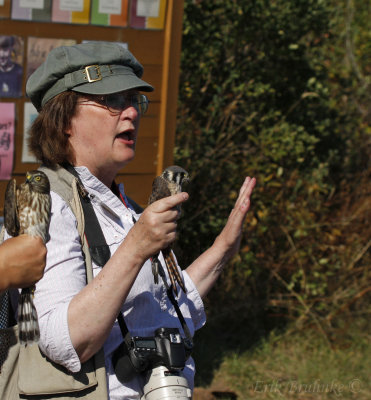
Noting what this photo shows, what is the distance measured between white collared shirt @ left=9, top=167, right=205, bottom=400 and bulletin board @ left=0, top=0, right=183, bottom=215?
1.25 meters

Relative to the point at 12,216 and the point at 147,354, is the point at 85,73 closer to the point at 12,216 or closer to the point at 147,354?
the point at 12,216

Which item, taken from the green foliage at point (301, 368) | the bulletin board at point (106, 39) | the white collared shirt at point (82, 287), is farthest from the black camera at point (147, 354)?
the green foliage at point (301, 368)

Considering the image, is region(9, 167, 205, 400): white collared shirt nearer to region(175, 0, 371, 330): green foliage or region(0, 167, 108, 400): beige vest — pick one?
region(0, 167, 108, 400): beige vest

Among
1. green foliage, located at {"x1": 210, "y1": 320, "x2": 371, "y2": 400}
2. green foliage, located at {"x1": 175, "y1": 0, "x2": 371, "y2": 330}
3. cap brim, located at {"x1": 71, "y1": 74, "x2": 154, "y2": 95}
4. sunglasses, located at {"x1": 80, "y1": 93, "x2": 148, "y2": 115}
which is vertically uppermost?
cap brim, located at {"x1": 71, "y1": 74, "x2": 154, "y2": 95}

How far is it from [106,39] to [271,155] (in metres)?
2.16

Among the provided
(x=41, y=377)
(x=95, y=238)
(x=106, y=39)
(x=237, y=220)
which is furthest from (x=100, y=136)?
(x=106, y=39)

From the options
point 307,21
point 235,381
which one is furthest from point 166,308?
point 307,21

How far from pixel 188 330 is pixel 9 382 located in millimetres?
636

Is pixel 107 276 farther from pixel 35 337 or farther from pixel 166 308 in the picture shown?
pixel 166 308

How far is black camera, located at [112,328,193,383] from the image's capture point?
1.85 metres

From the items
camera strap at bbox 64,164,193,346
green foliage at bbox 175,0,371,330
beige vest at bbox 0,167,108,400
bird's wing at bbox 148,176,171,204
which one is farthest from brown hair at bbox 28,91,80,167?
green foliage at bbox 175,0,371,330

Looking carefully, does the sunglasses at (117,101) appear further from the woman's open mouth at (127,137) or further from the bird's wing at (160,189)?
the bird's wing at (160,189)

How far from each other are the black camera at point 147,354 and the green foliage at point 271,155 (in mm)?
2784

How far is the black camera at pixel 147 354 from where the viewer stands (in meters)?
1.85
